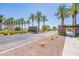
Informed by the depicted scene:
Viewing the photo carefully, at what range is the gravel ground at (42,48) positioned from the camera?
13.5ft

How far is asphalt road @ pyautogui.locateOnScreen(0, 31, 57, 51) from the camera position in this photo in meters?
4.18

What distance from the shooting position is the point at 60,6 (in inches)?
167

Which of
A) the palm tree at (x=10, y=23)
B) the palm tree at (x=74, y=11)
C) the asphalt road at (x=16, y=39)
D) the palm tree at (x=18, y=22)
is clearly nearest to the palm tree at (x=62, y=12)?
the palm tree at (x=74, y=11)

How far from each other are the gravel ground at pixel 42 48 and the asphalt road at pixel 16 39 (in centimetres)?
11

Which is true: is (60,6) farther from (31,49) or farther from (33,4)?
(31,49)

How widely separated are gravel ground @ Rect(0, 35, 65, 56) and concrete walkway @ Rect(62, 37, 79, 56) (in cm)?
9

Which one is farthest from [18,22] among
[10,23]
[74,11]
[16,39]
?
[74,11]

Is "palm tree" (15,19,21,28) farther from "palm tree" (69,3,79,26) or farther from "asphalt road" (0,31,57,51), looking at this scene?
"palm tree" (69,3,79,26)

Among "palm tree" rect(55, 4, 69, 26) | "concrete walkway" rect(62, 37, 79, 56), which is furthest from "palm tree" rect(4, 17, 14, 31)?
"concrete walkway" rect(62, 37, 79, 56)

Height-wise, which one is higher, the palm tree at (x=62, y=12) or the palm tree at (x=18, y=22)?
the palm tree at (x=62, y=12)

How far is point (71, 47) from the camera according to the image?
168 inches

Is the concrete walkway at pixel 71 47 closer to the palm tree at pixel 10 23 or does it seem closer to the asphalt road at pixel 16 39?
the asphalt road at pixel 16 39

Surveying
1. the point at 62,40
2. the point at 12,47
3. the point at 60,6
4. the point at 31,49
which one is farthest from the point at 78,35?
the point at 12,47

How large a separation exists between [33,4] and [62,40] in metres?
0.98
